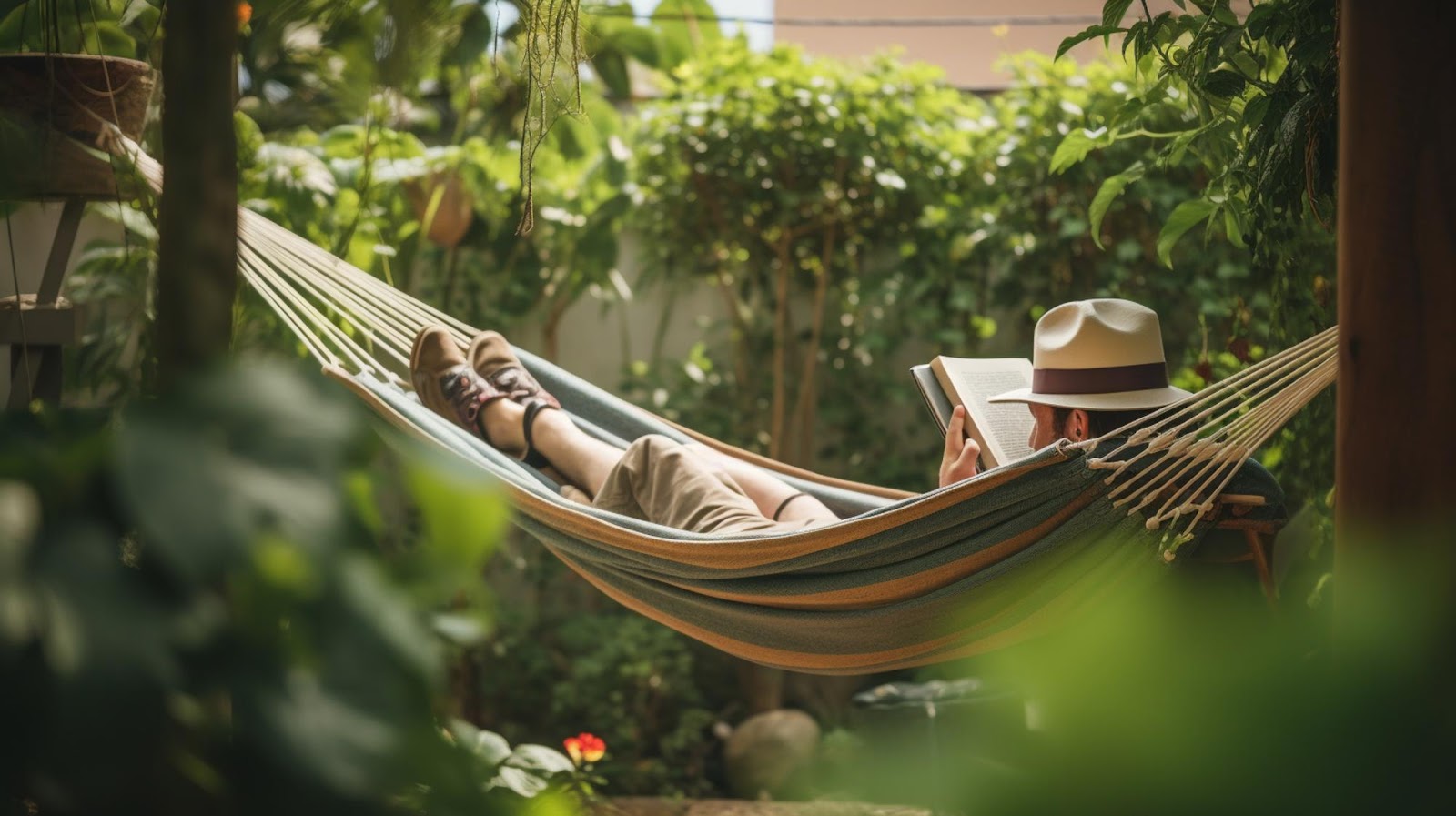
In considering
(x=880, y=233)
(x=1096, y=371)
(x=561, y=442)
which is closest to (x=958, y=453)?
(x=1096, y=371)

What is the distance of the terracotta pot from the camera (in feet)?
11.6

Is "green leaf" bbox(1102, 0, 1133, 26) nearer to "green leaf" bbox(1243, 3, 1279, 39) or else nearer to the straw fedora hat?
"green leaf" bbox(1243, 3, 1279, 39)

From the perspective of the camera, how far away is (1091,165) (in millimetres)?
3260

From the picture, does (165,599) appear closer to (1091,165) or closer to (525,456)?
(525,456)

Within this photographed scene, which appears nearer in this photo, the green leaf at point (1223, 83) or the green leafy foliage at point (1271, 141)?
the green leafy foliage at point (1271, 141)

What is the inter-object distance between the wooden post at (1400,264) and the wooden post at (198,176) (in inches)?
29.5

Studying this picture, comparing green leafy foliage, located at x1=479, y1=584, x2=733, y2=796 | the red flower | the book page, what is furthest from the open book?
green leafy foliage, located at x1=479, y1=584, x2=733, y2=796

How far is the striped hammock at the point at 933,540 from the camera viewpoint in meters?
1.42

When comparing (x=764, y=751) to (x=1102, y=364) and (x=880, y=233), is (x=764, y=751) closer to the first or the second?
(x=880, y=233)

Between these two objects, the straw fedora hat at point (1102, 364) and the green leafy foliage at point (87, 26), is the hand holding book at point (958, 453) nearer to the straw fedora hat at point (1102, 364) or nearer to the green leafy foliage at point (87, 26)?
the straw fedora hat at point (1102, 364)

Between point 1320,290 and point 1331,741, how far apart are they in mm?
1884

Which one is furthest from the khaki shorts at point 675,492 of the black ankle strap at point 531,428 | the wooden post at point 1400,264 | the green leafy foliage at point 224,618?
the green leafy foliage at point 224,618

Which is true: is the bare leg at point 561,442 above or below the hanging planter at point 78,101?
below

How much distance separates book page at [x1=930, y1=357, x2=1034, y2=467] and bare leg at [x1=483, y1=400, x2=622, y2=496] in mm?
719
